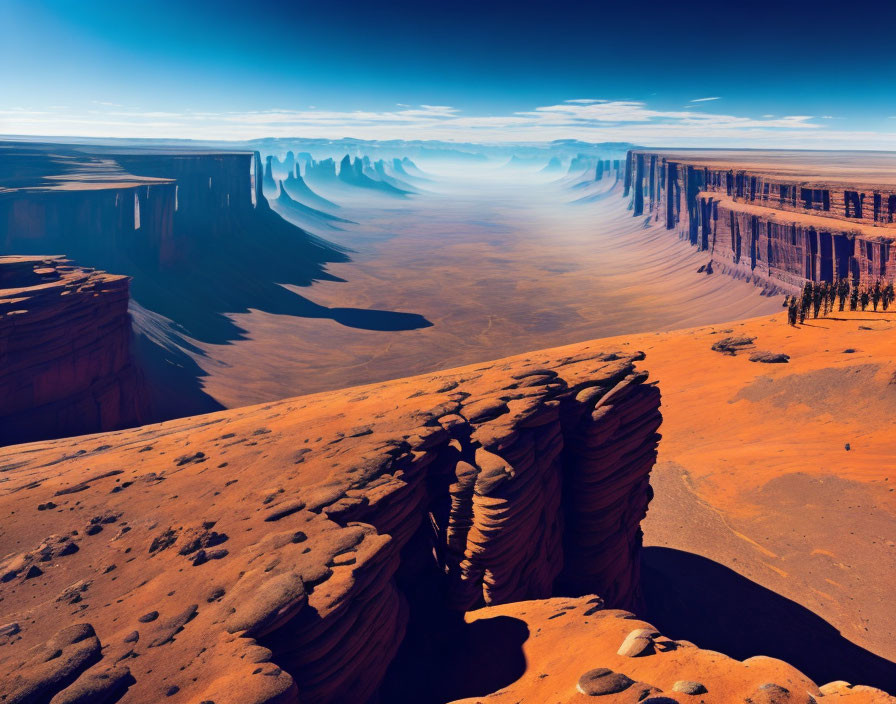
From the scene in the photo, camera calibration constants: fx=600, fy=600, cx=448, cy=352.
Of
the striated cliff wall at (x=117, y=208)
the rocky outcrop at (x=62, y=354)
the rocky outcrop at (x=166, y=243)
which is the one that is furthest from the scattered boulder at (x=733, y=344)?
the striated cliff wall at (x=117, y=208)

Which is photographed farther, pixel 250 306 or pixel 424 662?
pixel 250 306

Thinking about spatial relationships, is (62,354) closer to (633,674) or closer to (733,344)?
(633,674)

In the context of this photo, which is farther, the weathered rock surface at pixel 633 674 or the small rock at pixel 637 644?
the small rock at pixel 637 644

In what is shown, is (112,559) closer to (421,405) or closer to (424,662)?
(424,662)

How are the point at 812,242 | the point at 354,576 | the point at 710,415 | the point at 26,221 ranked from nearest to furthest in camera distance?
1. the point at 354,576
2. the point at 710,415
3. the point at 26,221
4. the point at 812,242

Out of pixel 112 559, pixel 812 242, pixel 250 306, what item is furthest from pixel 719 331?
pixel 250 306

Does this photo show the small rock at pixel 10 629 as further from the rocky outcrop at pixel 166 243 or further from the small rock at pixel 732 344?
the small rock at pixel 732 344
